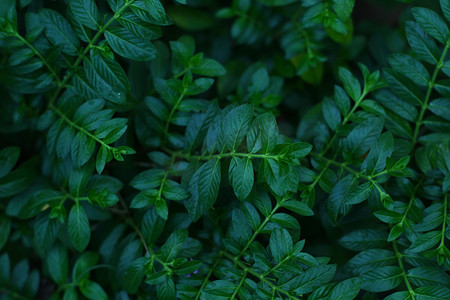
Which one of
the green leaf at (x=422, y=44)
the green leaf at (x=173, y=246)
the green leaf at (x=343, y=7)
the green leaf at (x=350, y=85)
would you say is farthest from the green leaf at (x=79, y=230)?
the green leaf at (x=422, y=44)

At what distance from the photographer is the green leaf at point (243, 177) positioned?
1352 mm

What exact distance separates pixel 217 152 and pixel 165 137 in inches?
10.8

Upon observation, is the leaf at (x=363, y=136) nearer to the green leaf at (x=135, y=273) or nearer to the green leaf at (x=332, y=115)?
the green leaf at (x=332, y=115)

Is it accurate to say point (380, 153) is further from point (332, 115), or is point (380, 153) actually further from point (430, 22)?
point (430, 22)

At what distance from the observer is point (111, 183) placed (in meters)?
1.65

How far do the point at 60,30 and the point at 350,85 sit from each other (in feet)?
3.37

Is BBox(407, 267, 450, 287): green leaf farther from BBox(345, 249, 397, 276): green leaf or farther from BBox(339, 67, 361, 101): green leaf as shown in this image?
BBox(339, 67, 361, 101): green leaf

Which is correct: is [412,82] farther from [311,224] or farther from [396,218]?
[311,224]

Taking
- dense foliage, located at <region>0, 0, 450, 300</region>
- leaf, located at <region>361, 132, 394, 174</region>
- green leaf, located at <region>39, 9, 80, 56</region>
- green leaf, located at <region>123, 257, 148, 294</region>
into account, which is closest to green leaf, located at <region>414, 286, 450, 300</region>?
dense foliage, located at <region>0, 0, 450, 300</region>

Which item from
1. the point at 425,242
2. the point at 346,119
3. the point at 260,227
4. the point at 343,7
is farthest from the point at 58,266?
the point at 343,7

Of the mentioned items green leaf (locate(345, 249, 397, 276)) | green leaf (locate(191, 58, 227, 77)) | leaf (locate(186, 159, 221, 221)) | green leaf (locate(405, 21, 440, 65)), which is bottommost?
green leaf (locate(345, 249, 397, 276))

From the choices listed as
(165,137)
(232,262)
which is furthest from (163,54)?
(232,262)

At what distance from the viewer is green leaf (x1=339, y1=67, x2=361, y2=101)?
165 centimetres

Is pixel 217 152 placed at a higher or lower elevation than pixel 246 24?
lower
